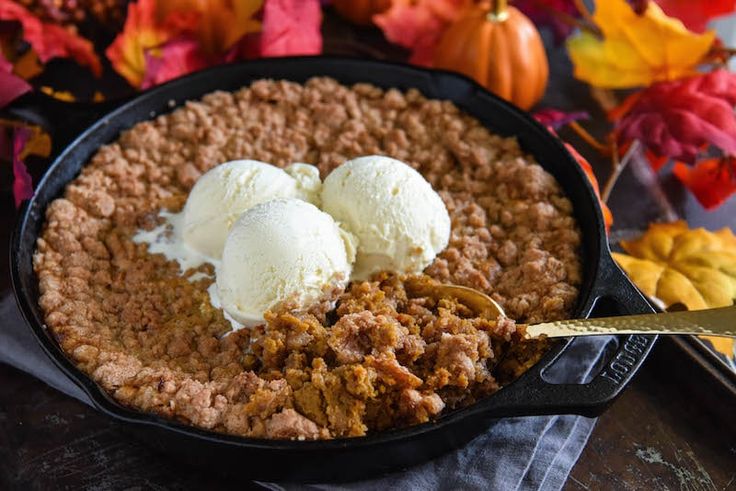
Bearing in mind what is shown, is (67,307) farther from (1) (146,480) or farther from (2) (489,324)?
(2) (489,324)

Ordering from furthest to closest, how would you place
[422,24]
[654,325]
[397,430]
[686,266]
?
[422,24] < [686,266] < [654,325] < [397,430]

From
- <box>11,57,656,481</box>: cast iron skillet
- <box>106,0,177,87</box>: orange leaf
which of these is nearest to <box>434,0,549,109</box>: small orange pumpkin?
<box>11,57,656,481</box>: cast iron skillet

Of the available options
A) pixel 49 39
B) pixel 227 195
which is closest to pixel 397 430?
pixel 227 195

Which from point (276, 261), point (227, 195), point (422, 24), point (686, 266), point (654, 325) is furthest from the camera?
point (422, 24)

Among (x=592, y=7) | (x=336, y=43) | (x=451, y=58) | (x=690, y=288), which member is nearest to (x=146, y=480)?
(x=690, y=288)

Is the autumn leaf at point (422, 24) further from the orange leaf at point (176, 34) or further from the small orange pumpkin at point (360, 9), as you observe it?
the orange leaf at point (176, 34)

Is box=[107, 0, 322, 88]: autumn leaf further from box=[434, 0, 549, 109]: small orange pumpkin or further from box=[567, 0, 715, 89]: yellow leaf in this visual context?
box=[567, 0, 715, 89]: yellow leaf

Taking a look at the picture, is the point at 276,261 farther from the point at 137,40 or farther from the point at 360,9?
the point at 360,9
